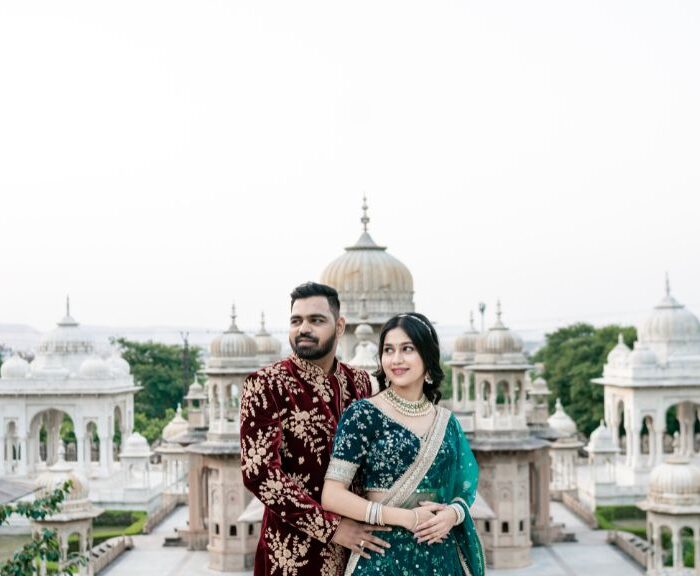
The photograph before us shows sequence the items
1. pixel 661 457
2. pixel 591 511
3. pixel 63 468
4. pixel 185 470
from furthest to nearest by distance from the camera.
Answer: pixel 185 470
pixel 661 457
pixel 591 511
pixel 63 468

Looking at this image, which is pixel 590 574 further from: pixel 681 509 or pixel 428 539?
pixel 428 539

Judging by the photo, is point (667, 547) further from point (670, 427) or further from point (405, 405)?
point (405, 405)

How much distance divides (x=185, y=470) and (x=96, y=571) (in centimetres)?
1233

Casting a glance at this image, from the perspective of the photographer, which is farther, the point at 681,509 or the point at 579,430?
the point at 579,430

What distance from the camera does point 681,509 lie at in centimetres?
1750

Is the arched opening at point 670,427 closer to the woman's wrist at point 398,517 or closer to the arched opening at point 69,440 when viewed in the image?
the arched opening at point 69,440

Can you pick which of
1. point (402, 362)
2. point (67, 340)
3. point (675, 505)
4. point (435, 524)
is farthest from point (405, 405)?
point (67, 340)

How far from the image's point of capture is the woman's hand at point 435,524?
433cm

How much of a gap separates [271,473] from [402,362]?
681 millimetres

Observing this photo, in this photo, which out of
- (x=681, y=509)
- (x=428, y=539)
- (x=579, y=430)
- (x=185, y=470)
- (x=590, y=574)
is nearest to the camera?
(x=428, y=539)

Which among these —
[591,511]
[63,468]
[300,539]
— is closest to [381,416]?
[300,539]

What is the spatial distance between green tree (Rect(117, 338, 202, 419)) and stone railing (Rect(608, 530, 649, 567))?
2607cm

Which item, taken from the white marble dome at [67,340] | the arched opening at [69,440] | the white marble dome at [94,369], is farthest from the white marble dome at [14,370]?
the arched opening at [69,440]

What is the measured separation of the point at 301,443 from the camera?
462cm
